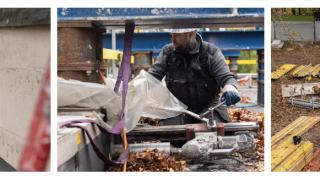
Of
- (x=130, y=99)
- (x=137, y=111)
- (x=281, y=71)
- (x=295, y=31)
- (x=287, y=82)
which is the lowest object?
(x=137, y=111)

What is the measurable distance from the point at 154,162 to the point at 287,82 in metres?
1.52

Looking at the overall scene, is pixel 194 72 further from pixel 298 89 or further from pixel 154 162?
pixel 154 162

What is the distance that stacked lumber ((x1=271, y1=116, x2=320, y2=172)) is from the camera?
484cm

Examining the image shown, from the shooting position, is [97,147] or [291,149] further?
[291,149]

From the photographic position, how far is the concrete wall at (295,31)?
16.6 ft

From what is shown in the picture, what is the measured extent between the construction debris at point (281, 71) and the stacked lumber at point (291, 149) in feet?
1.47

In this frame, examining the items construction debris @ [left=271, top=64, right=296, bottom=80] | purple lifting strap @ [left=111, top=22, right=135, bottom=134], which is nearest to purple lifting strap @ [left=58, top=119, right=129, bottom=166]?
purple lifting strap @ [left=111, top=22, right=135, bottom=134]

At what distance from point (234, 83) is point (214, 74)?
1.20 feet

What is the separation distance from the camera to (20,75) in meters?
4.85

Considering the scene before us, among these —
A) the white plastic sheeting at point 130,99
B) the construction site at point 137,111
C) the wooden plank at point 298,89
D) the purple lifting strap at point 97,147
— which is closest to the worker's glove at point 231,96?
the construction site at point 137,111

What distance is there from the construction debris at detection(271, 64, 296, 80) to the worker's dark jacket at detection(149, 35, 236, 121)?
845 mm

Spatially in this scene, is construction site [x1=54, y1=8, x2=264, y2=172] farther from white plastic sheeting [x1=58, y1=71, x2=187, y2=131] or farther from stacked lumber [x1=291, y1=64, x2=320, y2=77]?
stacked lumber [x1=291, y1=64, x2=320, y2=77]

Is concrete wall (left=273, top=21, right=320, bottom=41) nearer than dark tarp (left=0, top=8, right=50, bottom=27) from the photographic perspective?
Answer: No

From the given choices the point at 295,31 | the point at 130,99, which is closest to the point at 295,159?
the point at 295,31
